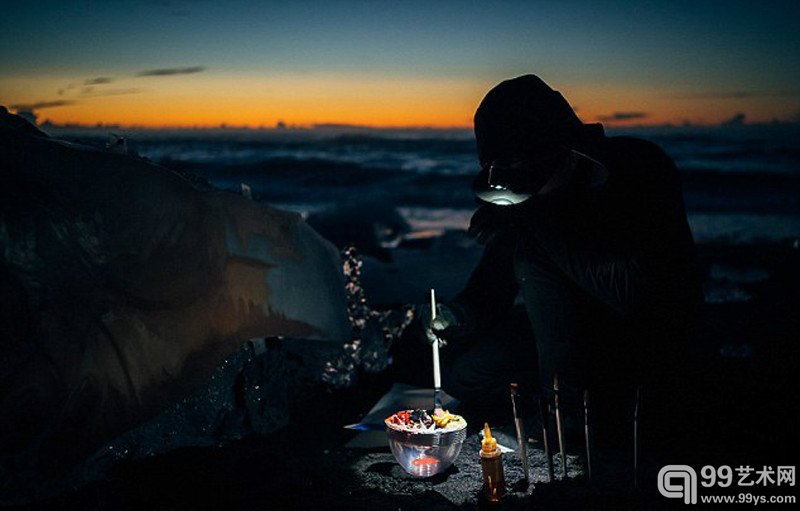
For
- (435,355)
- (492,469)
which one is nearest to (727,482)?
(492,469)

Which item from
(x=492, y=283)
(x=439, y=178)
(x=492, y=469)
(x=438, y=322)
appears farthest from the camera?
Result: (x=439, y=178)

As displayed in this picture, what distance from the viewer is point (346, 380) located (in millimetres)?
4676

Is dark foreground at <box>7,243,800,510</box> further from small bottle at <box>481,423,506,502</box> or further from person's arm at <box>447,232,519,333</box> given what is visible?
person's arm at <box>447,232,519,333</box>

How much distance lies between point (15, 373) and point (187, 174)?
1322 mm

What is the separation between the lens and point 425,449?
10.3 feet

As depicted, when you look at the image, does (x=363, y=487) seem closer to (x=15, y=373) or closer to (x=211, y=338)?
(x=211, y=338)

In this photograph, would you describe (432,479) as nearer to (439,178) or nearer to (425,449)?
(425,449)

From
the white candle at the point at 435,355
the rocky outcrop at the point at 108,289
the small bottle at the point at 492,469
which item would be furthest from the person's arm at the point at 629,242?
the rocky outcrop at the point at 108,289

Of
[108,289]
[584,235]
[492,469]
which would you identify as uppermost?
[584,235]

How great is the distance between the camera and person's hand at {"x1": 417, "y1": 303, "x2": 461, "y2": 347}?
3.56 meters

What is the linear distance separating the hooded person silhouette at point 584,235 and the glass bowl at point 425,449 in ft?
1.91

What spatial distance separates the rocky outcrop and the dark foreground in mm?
330

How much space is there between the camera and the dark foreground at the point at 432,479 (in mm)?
3053

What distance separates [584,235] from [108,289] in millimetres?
2083
